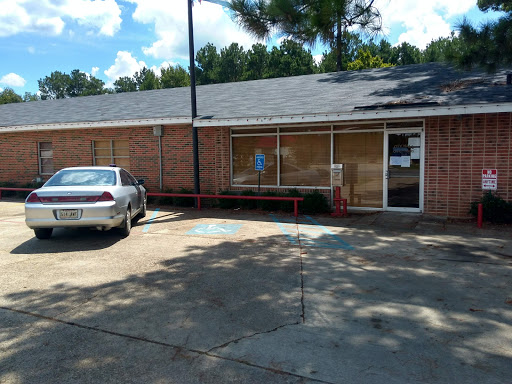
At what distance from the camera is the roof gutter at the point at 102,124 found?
13.0m

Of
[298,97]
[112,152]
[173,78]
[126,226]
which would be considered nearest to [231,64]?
[173,78]

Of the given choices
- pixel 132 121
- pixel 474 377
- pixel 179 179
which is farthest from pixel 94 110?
pixel 474 377

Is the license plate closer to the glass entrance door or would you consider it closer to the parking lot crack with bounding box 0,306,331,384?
the parking lot crack with bounding box 0,306,331,384

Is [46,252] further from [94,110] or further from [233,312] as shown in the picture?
[94,110]

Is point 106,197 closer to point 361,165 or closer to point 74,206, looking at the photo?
point 74,206

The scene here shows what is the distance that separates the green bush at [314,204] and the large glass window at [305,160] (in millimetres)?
789

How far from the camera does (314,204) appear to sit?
37.0 feet

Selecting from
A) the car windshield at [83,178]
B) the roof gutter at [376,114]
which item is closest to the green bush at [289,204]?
the roof gutter at [376,114]

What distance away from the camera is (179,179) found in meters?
13.9

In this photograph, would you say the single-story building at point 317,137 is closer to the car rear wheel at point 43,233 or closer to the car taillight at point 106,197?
the car taillight at point 106,197

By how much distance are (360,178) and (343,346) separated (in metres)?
8.26

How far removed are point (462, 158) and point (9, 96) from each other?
2912 inches

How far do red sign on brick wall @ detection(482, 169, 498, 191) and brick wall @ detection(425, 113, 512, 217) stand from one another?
1.55 ft

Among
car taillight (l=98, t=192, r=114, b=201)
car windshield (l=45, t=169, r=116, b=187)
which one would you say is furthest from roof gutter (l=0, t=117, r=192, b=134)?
car taillight (l=98, t=192, r=114, b=201)
